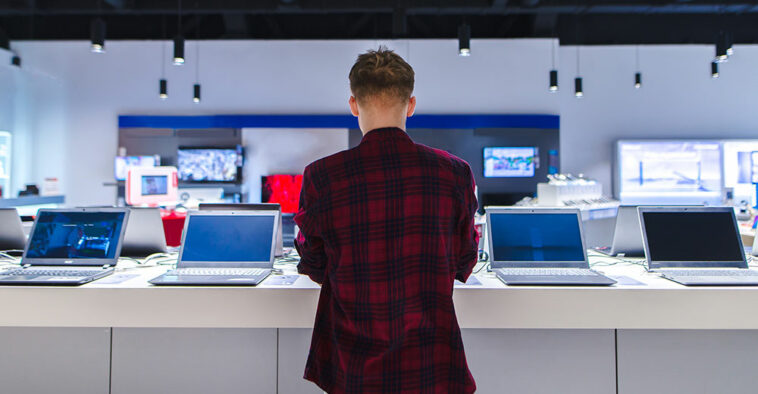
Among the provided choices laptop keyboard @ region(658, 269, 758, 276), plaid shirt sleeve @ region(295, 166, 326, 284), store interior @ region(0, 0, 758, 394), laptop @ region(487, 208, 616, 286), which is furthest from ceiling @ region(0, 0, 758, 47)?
plaid shirt sleeve @ region(295, 166, 326, 284)

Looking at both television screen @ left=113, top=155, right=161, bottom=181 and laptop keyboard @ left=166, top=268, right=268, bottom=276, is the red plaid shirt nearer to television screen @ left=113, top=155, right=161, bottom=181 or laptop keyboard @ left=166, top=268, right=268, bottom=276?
laptop keyboard @ left=166, top=268, right=268, bottom=276

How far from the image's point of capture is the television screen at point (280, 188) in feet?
22.7

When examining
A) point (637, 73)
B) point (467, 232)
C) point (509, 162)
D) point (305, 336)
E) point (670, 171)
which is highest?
point (637, 73)

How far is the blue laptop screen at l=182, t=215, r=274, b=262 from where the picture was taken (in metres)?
2.05

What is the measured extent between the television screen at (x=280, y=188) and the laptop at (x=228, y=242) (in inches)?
190

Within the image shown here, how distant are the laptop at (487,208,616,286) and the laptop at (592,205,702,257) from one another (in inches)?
18.7

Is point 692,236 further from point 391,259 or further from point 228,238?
point 228,238

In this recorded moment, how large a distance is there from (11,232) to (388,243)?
2.57 m

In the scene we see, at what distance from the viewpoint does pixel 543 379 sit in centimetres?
197

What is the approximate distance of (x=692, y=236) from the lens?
6.77 ft

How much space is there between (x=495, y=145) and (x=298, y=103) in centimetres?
323

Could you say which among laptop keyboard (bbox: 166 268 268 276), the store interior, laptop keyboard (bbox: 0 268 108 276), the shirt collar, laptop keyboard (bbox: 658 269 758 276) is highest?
the store interior

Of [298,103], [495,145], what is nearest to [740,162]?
[495,145]

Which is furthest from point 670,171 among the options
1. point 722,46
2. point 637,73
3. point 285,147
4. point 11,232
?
point 11,232
